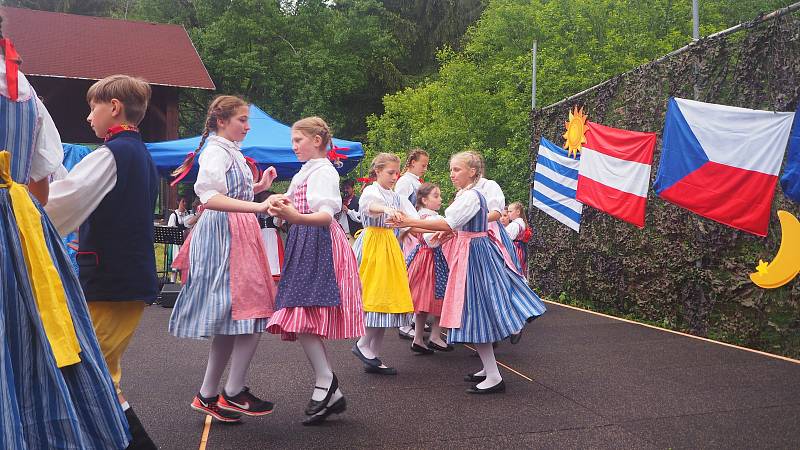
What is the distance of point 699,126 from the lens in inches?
222

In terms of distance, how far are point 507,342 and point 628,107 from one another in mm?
2964

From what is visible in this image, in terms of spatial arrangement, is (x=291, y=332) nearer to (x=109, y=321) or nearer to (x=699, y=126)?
(x=109, y=321)

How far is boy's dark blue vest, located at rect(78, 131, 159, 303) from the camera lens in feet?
8.41

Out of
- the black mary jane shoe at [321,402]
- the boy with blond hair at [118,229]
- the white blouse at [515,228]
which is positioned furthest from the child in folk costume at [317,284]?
the white blouse at [515,228]

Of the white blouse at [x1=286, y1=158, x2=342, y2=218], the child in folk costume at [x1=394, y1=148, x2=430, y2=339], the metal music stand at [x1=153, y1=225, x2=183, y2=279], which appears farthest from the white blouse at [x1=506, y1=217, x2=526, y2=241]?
the white blouse at [x1=286, y1=158, x2=342, y2=218]

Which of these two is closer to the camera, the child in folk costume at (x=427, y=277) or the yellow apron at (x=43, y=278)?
the yellow apron at (x=43, y=278)

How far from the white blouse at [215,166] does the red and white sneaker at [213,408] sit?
95cm

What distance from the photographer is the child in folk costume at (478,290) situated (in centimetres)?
402

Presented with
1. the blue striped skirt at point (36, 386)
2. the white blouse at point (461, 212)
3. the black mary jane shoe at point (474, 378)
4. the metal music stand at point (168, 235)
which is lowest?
the metal music stand at point (168, 235)

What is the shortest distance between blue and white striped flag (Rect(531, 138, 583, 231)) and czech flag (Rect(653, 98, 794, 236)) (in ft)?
6.82

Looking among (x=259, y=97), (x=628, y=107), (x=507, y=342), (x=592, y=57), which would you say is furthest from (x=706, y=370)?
(x=259, y=97)

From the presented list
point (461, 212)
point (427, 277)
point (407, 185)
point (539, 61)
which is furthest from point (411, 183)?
point (539, 61)

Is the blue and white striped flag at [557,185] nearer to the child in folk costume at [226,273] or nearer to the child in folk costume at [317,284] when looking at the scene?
the child in folk costume at [317,284]

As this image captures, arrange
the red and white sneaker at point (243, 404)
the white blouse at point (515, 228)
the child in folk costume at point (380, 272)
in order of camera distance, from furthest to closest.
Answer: the white blouse at point (515, 228) < the child in folk costume at point (380, 272) < the red and white sneaker at point (243, 404)
